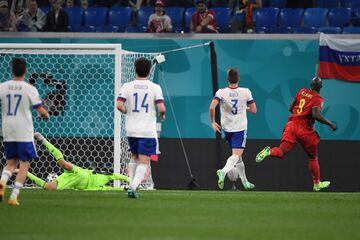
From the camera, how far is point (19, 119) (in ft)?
44.4

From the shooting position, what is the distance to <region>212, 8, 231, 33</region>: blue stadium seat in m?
22.5

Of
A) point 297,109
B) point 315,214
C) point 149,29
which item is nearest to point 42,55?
point 149,29

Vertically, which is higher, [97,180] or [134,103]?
[134,103]

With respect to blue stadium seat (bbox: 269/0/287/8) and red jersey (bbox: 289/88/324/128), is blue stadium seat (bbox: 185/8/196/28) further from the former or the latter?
red jersey (bbox: 289/88/324/128)

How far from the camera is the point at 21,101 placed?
13531 millimetres

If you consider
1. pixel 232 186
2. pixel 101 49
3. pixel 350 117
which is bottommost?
pixel 232 186

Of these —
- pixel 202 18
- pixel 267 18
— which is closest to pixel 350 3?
pixel 267 18

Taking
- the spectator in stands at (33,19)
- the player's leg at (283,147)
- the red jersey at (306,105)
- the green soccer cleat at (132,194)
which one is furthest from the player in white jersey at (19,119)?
the spectator in stands at (33,19)

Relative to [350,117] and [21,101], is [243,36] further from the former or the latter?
[21,101]

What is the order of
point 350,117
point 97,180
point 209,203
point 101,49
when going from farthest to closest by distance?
point 350,117 < point 101,49 < point 97,180 < point 209,203

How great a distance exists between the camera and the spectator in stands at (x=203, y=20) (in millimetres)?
21734

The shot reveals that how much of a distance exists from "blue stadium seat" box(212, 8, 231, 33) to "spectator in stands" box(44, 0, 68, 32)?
3308 millimetres

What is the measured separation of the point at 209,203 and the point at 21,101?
296 centimetres

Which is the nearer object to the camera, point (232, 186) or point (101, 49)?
point (101, 49)
